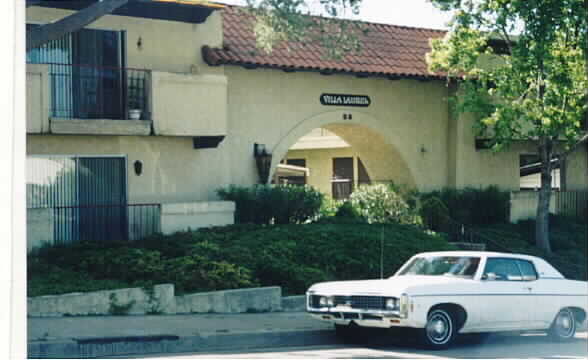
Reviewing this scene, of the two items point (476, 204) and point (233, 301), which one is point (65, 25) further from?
point (476, 204)

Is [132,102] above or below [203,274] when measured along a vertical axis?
above

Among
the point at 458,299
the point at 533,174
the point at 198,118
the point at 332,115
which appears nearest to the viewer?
the point at 458,299

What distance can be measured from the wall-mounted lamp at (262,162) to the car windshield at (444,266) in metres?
6.43

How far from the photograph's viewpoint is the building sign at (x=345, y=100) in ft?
69.2

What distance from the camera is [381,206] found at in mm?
19203

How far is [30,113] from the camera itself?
16641mm

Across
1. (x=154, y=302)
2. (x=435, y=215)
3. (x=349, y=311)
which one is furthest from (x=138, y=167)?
(x=349, y=311)

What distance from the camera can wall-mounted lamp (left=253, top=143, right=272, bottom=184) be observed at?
2014 centimetres

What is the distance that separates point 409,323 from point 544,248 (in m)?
6.20

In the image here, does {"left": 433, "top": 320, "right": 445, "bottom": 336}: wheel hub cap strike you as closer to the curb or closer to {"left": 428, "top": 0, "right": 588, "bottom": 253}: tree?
the curb

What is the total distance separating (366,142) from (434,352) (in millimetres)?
10331

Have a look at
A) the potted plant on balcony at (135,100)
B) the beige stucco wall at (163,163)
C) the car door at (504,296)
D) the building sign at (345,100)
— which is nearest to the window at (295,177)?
the building sign at (345,100)

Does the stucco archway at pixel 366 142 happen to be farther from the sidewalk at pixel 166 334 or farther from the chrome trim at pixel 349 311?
the chrome trim at pixel 349 311

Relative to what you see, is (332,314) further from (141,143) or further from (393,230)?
(141,143)
